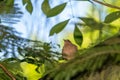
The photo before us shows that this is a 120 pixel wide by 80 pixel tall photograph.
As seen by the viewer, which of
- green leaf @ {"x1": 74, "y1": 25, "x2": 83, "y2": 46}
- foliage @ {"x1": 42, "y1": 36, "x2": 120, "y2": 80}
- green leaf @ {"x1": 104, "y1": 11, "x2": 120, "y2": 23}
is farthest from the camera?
green leaf @ {"x1": 74, "y1": 25, "x2": 83, "y2": 46}

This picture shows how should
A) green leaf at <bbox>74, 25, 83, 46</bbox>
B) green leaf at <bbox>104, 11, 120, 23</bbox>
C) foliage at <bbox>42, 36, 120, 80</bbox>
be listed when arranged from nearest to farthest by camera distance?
foliage at <bbox>42, 36, 120, 80</bbox>, green leaf at <bbox>104, 11, 120, 23</bbox>, green leaf at <bbox>74, 25, 83, 46</bbox>

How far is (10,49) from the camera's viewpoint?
5.50 feet

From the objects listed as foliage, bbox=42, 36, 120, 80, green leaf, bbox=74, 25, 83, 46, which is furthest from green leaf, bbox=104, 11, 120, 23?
foliage, bbox=42, 36, 120, 80

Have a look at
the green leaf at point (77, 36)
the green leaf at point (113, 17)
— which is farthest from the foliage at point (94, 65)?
the green leaf at point (77, 36)

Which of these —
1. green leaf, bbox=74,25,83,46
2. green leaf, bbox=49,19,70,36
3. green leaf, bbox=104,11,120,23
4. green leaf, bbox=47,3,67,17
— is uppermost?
green leaf, bbox=47,3,67,17

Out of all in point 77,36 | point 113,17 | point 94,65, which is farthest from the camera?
point 77,36

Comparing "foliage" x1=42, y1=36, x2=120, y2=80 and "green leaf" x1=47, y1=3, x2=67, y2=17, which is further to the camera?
"green leaf" x1=47, y1=3, x2=67, y2=17

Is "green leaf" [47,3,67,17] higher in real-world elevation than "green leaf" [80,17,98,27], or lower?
higher

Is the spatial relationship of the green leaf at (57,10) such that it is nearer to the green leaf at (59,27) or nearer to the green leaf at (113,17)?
the green leaf at (59,27)

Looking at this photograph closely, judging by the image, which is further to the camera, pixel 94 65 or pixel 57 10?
pixel 57 10

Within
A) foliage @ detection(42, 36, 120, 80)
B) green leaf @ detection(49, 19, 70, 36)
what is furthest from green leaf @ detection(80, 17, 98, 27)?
foliage @ detection(42, 36, 120, 80)

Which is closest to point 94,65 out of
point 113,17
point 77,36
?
point 113,17

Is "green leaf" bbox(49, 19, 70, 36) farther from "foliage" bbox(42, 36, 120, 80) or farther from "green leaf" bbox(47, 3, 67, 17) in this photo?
"foliage" bbox(42, 36, 120, 80)

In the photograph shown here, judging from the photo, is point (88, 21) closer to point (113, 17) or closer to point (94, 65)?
point (113, 17)
